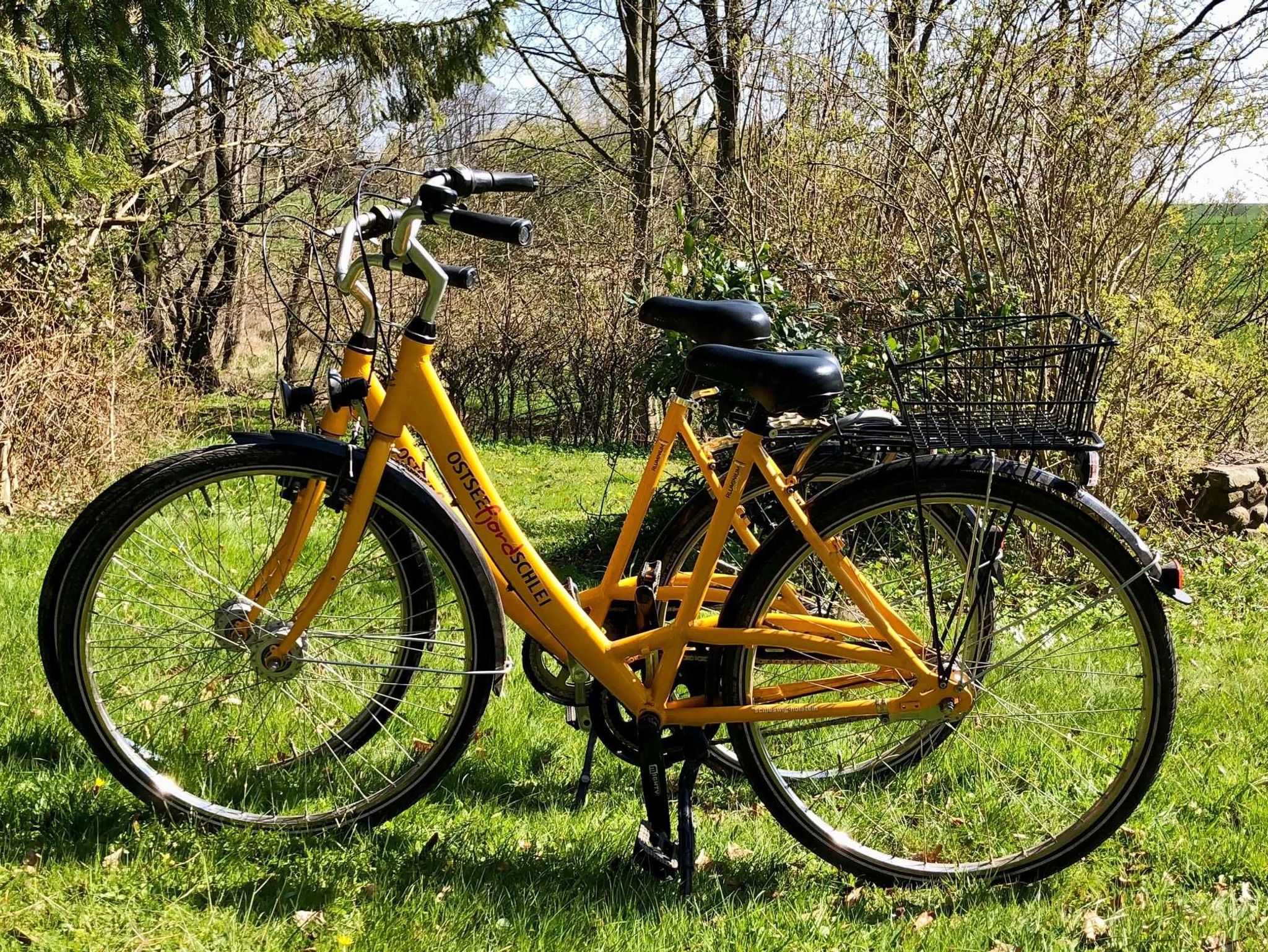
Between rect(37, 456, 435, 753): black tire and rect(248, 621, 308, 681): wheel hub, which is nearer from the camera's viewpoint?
rect(37, 456, 435, 753): black tire

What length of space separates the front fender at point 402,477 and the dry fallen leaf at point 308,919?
0.60m

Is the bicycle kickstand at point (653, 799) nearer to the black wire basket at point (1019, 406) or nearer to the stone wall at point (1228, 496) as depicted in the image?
the black wire basket at point (1019, 406)

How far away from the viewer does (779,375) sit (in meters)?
2.13

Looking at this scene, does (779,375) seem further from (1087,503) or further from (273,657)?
(273,657)

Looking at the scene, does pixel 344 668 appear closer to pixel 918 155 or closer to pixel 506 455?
pixel 918 155

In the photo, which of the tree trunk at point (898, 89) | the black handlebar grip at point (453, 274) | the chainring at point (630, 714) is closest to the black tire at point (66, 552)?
the black handlebar grip at point (453, 274)

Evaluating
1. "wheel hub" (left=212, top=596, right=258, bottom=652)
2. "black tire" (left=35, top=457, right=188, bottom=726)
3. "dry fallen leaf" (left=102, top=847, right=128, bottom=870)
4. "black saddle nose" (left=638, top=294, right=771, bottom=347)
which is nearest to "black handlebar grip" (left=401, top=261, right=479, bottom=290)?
"black saddle nose" (left=638, top=294, right=771, bottom=347)

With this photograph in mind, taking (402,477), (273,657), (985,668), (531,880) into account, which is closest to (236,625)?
(273,657)

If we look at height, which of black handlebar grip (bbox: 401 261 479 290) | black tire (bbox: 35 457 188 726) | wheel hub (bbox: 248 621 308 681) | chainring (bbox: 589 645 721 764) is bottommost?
chainring (bbox: 589 645 721 764)

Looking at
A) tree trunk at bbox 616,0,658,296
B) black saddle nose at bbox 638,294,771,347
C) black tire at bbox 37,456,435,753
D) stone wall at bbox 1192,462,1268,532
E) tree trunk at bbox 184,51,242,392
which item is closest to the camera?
black tire at bbox 37,456,435,753

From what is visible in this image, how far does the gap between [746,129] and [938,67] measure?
2.20 metres

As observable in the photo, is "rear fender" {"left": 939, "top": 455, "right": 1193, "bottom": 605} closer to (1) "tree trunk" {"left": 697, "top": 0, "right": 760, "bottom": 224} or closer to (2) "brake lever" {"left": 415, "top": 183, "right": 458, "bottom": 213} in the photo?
(2) "brake lever" {"left": 415, "top": 183, "right": 458, "bottom": 213}

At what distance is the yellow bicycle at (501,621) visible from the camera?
7.21 ft

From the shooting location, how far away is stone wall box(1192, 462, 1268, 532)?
6.21 metres
